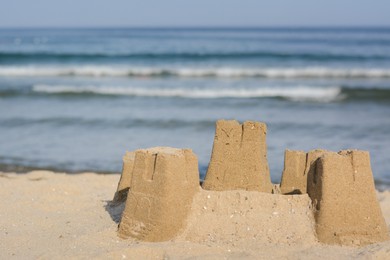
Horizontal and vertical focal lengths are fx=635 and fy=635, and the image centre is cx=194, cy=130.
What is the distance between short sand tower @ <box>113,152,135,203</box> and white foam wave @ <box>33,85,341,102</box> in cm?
1147

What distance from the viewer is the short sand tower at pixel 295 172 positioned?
218 inches

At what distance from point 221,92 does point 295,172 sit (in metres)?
13.1

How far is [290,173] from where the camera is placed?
557 cm

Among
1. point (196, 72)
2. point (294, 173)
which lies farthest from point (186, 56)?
point (294, 173)

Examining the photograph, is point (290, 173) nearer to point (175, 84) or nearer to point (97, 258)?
point (97, 258)

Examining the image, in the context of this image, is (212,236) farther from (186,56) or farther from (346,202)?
(186,56)

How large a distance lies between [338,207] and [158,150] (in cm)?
144

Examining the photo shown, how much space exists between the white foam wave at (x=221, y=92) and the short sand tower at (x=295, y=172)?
11434 millimetres

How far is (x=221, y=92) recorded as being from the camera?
18.6 metres

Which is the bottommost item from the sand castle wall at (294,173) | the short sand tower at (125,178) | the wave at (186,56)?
the wave at (186,56)

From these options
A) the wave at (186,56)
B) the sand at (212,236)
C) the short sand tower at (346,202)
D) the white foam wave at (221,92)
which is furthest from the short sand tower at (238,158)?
the wave at (186,56)

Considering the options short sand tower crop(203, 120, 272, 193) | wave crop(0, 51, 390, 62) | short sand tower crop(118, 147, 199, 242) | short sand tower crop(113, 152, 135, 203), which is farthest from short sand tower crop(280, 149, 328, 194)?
wave crop(0, 51, 390, 62)

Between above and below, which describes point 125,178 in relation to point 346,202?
below

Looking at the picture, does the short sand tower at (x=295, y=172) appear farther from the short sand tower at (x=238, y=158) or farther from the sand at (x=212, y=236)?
the sand at (x=212, y=236)
